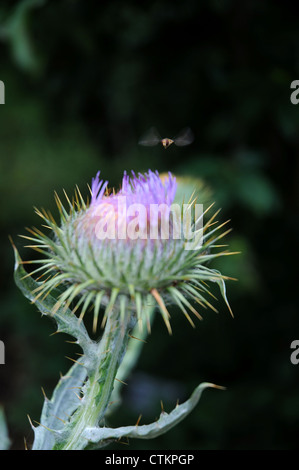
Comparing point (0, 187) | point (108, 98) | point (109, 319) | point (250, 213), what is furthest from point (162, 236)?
point (0, 187)

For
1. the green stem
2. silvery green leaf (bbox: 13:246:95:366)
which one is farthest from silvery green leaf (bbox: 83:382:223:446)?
silvery green leaf (bbox: 13:246:95:366)

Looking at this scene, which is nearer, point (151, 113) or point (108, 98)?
point (151, 113)

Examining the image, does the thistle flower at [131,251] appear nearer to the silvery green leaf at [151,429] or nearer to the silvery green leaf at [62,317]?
the silvery green leaf at [62,317]

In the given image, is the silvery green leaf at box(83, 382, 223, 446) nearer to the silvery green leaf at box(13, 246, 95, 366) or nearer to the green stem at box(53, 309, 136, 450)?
the green stem at box(53, 309, 136, 450)

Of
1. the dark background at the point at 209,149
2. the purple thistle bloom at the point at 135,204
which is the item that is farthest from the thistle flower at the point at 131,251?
the dark background at the point at 209,149

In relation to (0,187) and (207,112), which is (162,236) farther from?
(0,187)
